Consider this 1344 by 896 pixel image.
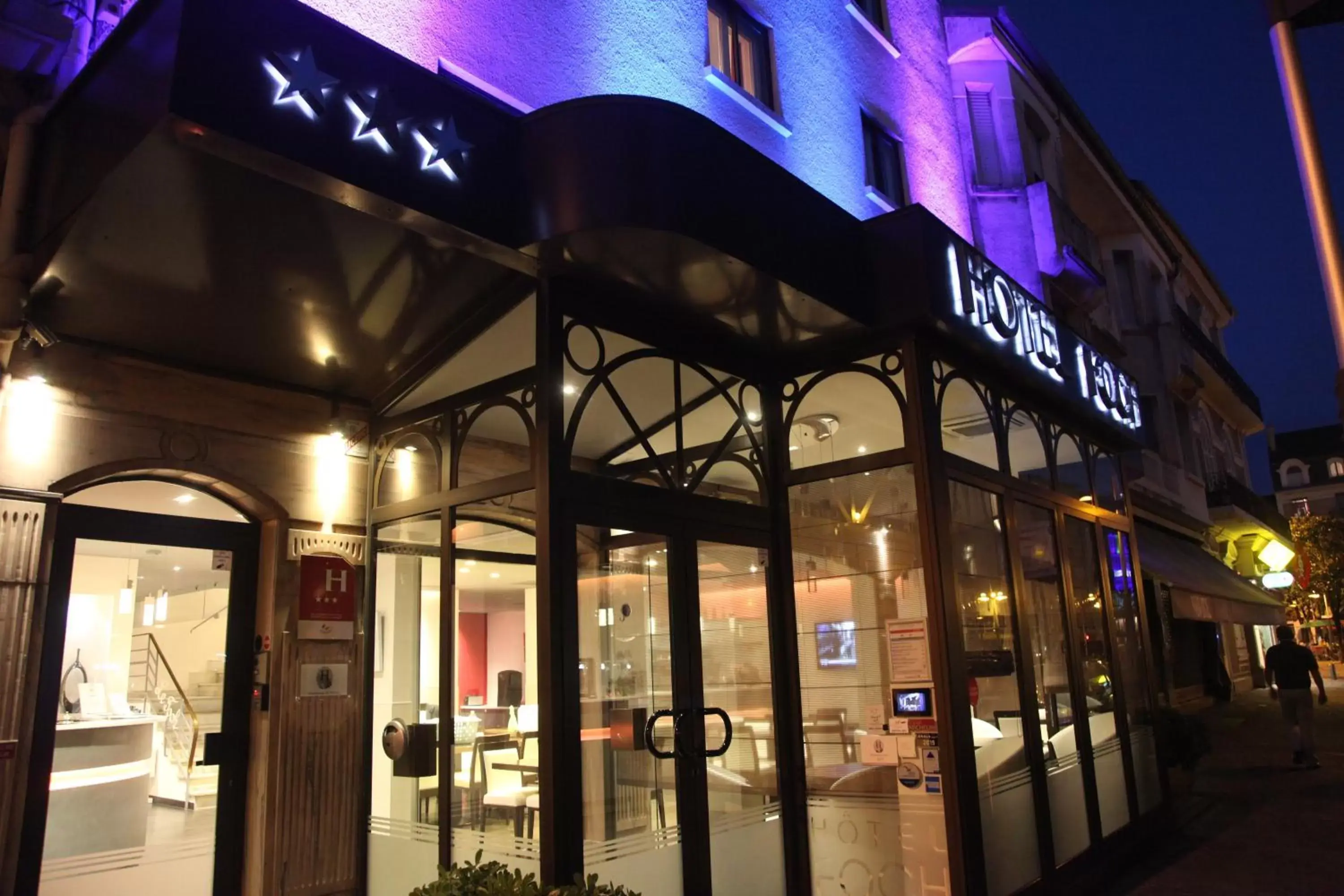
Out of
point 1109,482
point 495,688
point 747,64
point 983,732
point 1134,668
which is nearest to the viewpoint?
point 495,688

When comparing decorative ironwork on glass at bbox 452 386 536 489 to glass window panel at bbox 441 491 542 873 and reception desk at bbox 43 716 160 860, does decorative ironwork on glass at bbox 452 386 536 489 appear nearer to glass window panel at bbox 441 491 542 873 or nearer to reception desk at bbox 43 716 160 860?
glass window panel at bbox 441 491 542 873

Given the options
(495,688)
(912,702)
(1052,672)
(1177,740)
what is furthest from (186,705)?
A: (1177,740)

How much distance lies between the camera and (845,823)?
19.7ft

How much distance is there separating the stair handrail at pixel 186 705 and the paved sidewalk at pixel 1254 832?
636 cm

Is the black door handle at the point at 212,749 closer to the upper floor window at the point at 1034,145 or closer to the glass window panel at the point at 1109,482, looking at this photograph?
the glass window panel at the point at 1109,482

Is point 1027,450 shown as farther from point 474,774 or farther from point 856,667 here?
point 474,774

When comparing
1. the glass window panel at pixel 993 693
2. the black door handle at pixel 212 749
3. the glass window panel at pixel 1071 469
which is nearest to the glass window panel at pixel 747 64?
the glass window panel at pixel 993 693

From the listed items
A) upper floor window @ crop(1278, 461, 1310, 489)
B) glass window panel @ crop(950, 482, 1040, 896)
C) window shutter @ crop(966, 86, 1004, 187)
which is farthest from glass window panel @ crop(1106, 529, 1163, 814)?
upper floor window @ crop(1278, 461, 1310, 489)

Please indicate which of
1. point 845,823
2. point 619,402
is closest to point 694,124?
point 619,402

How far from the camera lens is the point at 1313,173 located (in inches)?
101

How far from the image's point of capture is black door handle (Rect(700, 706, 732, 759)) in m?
5.51

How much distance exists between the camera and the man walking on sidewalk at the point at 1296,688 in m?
11.8

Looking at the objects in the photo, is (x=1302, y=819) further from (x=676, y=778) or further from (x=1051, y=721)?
(x=676, y=778)

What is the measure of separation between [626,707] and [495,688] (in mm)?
819
